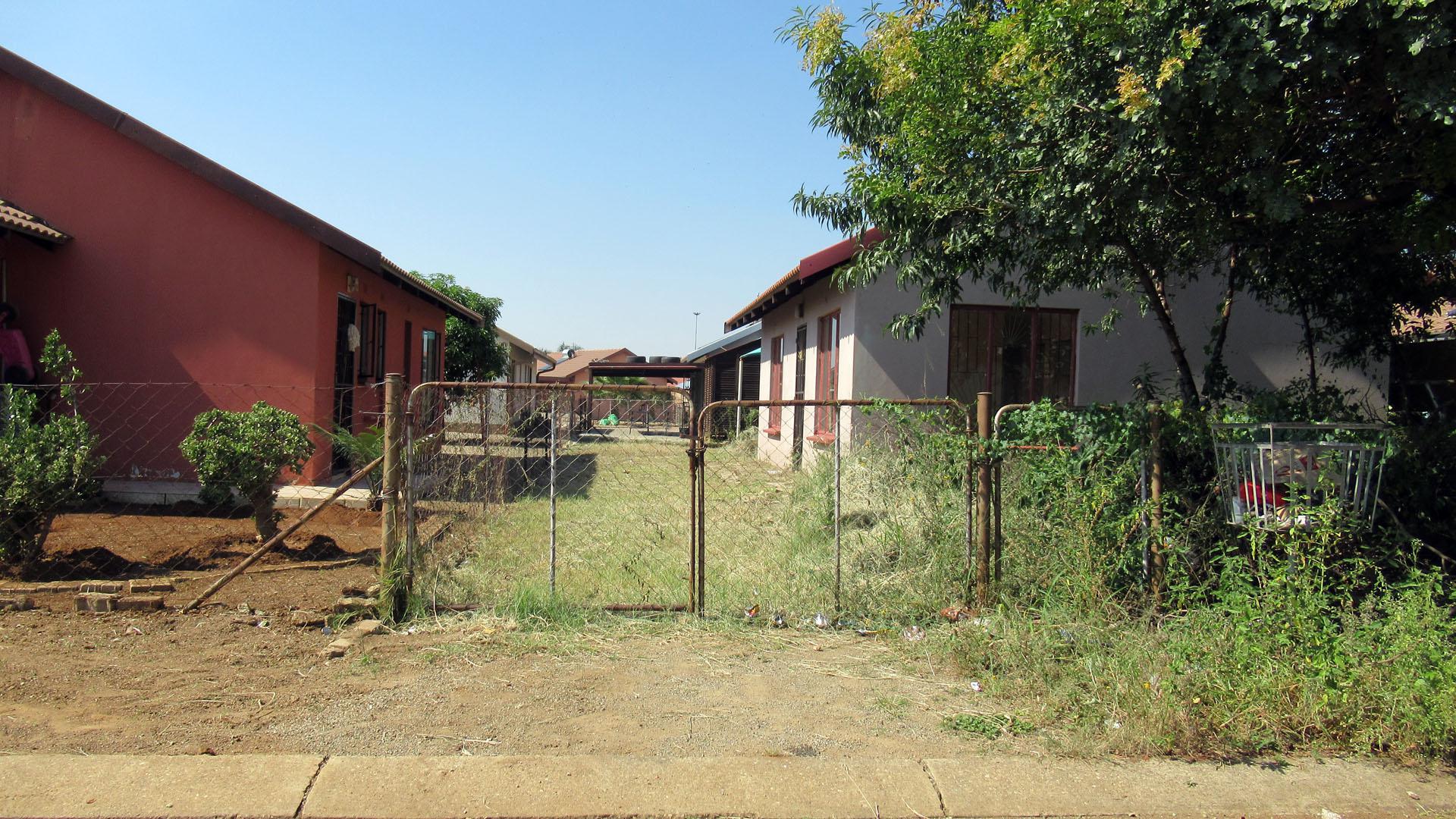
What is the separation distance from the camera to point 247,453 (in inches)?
281

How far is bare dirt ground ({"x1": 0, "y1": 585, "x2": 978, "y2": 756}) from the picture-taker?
3.94 m

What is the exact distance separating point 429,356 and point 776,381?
23.2ft

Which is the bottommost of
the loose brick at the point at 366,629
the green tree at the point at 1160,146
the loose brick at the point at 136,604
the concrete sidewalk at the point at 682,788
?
the concrete sidewalk at the point at 682,788

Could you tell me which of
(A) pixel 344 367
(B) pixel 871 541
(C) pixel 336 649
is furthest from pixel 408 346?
(B) pixel 871 541

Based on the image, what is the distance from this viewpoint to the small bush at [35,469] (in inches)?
232

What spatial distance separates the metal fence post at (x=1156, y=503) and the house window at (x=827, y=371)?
653 centimetres

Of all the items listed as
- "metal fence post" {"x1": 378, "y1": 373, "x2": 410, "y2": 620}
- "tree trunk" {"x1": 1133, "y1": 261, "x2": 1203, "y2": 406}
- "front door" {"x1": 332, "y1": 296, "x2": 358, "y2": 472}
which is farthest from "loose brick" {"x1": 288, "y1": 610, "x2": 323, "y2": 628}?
"tree trunk" {"x1": 1133, "y1": 261, "x2": 1203, "y2": 406}

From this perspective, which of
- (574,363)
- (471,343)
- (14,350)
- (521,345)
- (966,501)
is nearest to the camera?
(966,501)

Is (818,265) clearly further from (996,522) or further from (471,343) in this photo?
(471,343)

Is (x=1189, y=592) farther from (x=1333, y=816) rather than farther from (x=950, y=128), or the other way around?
(x=950, y=128)

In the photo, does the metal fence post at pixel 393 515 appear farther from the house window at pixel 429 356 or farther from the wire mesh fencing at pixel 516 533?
the house window at pixel 429 356

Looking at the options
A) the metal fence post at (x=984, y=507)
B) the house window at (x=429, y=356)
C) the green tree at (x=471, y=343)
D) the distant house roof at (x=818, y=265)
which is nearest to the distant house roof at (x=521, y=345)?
the green tree at (x=471, y=343)

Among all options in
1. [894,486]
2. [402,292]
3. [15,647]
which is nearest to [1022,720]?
[894,486]

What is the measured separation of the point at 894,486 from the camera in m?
5.93
